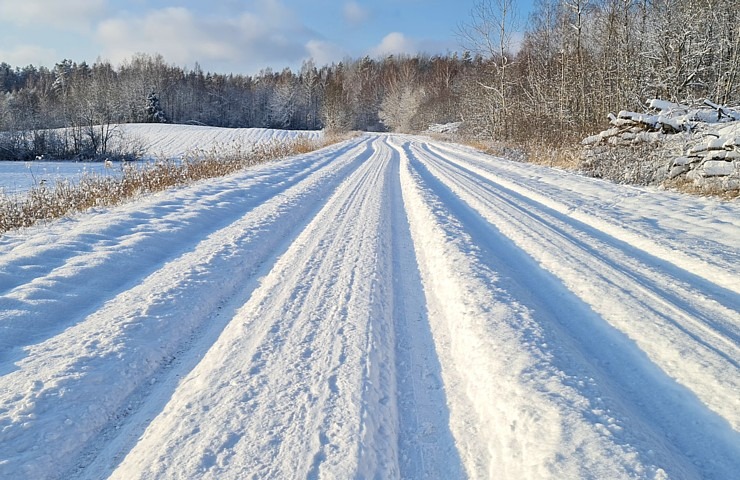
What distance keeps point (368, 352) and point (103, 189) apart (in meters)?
7.99

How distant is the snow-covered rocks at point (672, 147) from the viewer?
848 centimetres

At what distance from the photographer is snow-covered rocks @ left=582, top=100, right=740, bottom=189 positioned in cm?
848

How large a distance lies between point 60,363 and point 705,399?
162 inches

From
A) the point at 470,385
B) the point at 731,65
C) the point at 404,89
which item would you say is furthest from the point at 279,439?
the point at 404,89

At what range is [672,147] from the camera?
10.4 metres

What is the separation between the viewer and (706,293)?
12.7 feet

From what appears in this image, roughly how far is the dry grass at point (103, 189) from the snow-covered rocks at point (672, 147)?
11.3 m

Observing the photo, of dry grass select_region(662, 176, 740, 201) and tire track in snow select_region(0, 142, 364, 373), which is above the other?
dry grass select_region(662, 176, 740, 201)

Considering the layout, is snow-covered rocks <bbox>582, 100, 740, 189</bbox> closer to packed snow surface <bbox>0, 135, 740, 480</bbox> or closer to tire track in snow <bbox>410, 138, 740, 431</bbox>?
packed snow surface <bbox>0, 135, 740, 480</bbox>

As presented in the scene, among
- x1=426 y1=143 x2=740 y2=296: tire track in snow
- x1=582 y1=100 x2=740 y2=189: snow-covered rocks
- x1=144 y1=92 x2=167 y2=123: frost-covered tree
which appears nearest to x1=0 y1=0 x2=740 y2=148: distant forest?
x1=144 y1=92 x2=167 y2=123: frost-covered tree

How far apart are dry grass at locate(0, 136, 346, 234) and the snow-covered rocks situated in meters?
11.3

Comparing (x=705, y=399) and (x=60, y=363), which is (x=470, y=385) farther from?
(x=60, y=363)

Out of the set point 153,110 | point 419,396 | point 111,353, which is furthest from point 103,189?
point 153,110

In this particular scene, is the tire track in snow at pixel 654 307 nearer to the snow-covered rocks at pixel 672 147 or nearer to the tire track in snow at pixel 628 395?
the tire track in snow at pixel 628 395
